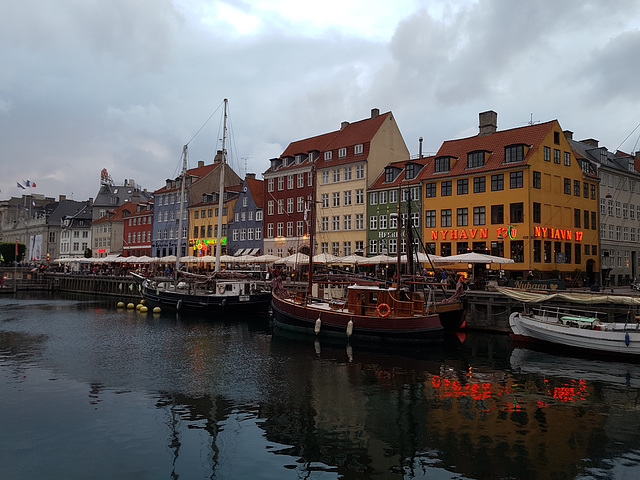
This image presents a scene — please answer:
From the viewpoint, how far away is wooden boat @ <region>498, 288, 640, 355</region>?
23.8 m

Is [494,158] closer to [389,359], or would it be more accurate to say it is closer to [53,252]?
[389,359]

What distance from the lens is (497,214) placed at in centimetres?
4494

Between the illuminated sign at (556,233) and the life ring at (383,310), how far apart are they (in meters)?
20.8

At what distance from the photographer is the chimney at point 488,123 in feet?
171

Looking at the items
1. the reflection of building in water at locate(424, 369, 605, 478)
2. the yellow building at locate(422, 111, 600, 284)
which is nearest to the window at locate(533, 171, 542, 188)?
the yellow building at locate(422, 111, 600, 284)

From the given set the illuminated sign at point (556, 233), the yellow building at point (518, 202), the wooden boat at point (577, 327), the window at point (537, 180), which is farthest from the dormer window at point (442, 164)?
the wooden boat at point (577, 327)

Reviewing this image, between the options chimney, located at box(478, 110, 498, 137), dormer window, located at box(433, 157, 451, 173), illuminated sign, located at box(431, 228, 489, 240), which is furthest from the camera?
chimney, located at box(478, 110, 498, 137)

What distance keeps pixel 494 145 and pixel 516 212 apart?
26.3ft


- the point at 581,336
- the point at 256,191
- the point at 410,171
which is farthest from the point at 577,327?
the point at 256,191

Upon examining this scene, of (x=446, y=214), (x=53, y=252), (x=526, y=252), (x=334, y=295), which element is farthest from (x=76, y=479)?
(x=53, y=252)

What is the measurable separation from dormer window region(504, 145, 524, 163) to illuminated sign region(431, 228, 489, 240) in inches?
255

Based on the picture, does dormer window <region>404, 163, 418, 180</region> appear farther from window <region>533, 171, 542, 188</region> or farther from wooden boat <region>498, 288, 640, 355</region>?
wooden boat <region>498, 288, 640, 355</region>

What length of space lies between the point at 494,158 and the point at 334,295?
21744 mm

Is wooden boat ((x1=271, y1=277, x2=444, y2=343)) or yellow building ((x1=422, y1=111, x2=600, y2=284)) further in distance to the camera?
yellow building ((x1=422, y1=111, x2=600, y2=284))
